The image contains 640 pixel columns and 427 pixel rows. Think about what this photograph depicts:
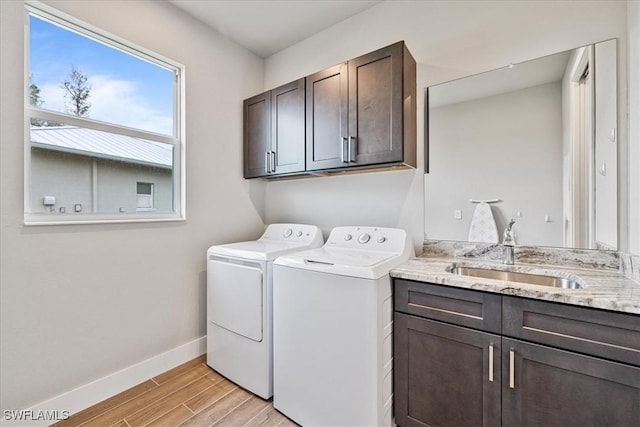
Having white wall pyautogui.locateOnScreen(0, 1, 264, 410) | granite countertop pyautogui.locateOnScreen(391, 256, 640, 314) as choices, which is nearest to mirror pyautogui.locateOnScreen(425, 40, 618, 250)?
granite countertop pyautogui.locateOnScreen(391, 256, 640, 314)

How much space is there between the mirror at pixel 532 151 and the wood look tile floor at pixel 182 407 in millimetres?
1593

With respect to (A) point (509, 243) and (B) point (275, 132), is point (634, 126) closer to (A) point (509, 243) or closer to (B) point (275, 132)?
(A) point (509, 243)

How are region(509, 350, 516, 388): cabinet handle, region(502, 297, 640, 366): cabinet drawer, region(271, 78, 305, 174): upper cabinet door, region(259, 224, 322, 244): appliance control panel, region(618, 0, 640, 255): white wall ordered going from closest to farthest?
region(502, 297, 640, 366): cabinet drawer < region(509, 350, 516, 388): cabinet handle < region(618, 0, 640, 255): white wall < region(271, 78, 305, 174): upper cabinet door < region(259, 224, 322, 244): appliance control panel

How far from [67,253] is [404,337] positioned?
1978mm

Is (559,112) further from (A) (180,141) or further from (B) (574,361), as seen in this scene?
(A) (180,141)

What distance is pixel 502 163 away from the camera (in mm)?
1749

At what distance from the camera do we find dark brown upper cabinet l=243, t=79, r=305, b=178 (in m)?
2.24

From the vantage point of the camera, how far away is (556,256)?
1596 millimetres

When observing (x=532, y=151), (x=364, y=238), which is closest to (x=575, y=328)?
(x=532, y=151)

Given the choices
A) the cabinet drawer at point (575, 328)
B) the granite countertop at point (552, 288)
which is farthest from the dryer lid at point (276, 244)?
the cabinet drawer at point (575, 328)

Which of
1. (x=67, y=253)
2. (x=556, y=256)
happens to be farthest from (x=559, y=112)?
(x=67, y=253)

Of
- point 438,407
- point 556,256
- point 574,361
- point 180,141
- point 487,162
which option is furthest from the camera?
point 180,141

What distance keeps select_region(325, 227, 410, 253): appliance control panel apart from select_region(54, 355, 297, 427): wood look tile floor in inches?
44.7

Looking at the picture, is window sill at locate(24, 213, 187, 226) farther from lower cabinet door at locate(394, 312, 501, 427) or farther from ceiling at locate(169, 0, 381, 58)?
lower cabinet door at locate(394, 312, 501, 427)
